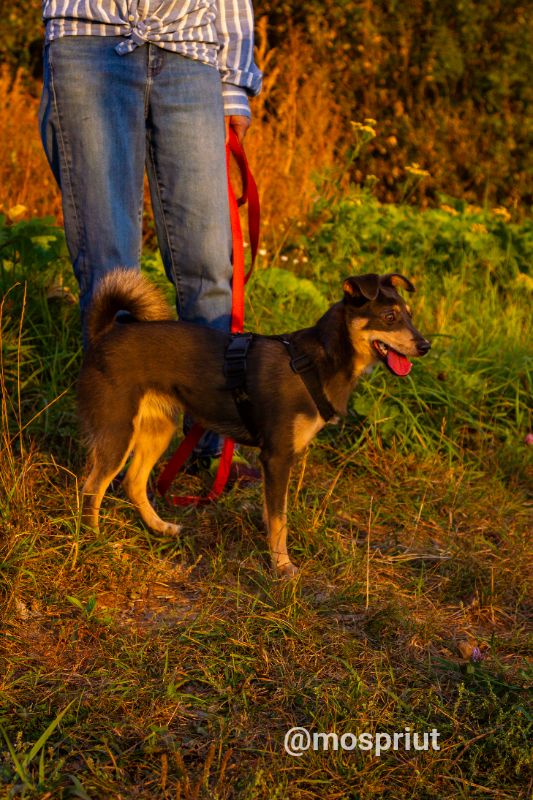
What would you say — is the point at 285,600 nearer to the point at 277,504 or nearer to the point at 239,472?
the point at 277,504

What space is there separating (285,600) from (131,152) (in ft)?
5.94

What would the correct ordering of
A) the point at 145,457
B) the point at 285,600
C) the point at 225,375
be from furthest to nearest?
the point at 145,457
the point at 225,375
the point at 285,600

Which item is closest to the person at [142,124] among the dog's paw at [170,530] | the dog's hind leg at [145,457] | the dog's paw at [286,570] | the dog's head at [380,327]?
the dog's hind leg at [145,457]

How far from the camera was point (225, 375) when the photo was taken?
12.2 feet

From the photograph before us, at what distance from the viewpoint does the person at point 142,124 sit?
140 inches

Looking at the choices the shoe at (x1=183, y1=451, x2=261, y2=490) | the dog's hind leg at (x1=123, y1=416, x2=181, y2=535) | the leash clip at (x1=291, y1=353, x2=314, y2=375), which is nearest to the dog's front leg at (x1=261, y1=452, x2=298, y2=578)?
the leash clip at (x1=291, y1=353, x2=314, y2=375)

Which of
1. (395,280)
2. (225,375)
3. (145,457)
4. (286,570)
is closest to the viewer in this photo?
(286,570)

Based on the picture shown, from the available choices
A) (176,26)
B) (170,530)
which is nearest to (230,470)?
(170,530)

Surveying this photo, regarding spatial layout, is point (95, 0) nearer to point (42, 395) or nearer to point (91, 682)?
point (42, 395)

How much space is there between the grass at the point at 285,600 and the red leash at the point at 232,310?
127 millimetres

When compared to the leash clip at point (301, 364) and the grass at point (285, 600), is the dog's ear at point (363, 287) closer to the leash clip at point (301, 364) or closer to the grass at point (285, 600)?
the leash clip at point (301, 364)

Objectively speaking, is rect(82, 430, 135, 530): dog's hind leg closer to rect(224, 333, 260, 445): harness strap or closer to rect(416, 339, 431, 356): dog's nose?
rect(224, 333, 260, 445): harness strap

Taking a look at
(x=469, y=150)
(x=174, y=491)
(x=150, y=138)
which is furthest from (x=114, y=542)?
(x=469, y=150)

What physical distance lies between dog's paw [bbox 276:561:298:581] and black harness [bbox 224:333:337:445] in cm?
52
